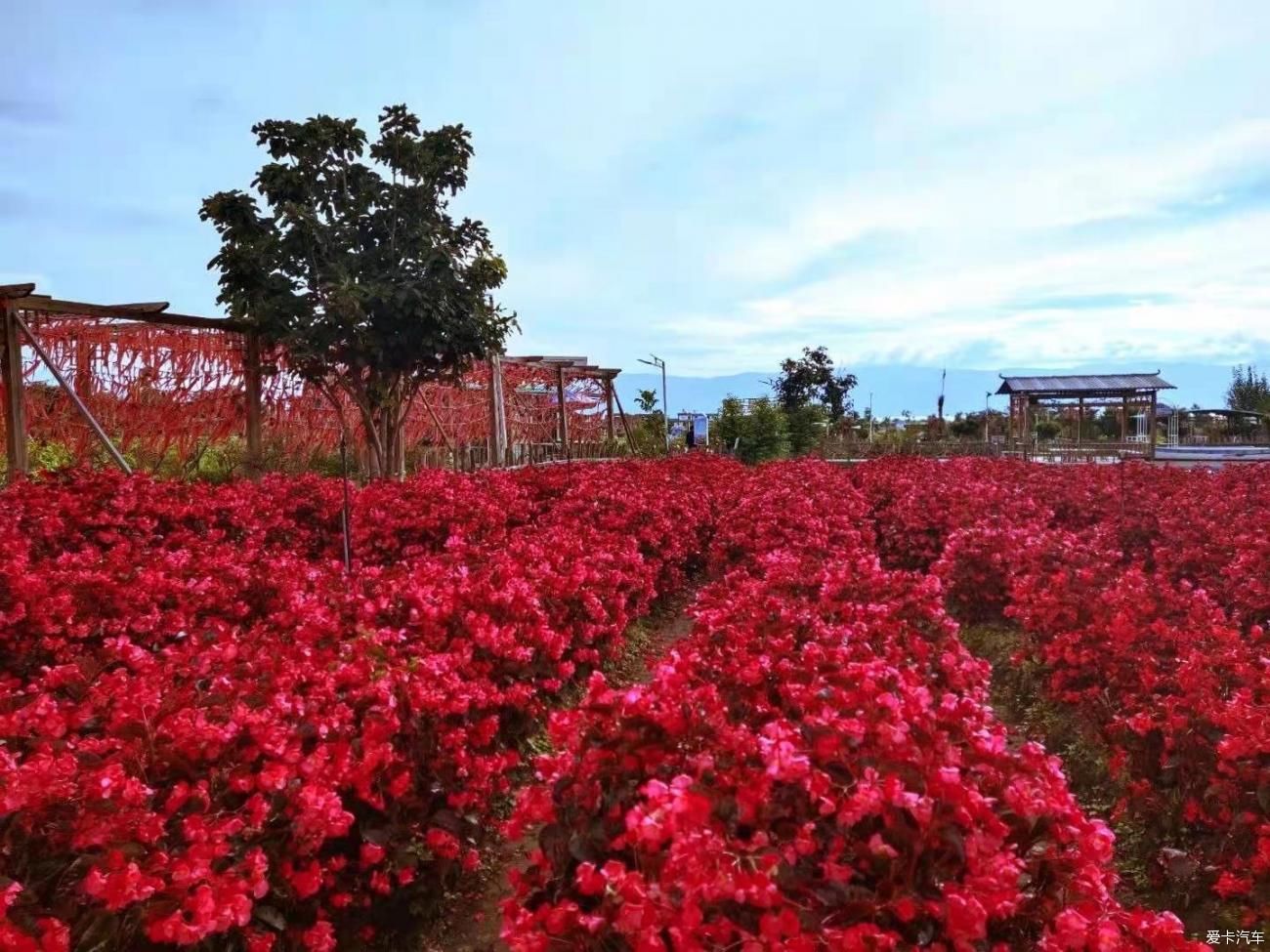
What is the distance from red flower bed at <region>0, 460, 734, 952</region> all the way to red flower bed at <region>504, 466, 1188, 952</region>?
70 cm

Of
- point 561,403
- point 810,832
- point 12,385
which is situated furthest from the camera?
point 561,403

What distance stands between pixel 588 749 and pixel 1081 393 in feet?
79.2

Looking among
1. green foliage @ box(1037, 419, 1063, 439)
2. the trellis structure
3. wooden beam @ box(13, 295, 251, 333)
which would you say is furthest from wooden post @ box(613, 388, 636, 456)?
green foliage @ box(1037, 419, 1063, 439)

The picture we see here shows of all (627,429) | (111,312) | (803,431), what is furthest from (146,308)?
(803,431)

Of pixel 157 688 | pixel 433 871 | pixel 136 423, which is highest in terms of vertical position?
pixel 136 423

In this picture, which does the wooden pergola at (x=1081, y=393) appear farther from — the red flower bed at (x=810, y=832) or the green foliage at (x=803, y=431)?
the red flower bed at (x=810, y=832)

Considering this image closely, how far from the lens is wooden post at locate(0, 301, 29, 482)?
6953 mm

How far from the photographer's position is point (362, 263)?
9.66m

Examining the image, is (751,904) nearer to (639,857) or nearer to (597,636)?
(639,857)

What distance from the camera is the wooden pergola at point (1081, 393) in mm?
22562

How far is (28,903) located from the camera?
1.86 metres

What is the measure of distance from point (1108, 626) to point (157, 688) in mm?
3664

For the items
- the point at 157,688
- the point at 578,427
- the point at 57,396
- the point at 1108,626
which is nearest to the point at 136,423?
the point at 57,396

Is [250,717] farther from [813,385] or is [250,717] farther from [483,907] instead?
[813,385]
